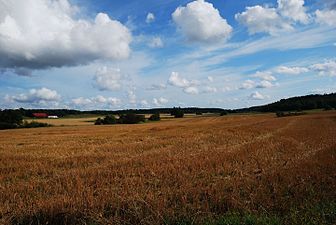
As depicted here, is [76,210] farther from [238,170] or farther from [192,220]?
[238,170]

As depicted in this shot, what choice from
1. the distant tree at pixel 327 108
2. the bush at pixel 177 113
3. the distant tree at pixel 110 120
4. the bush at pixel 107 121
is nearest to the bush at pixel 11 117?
the bush at pixel 107 121

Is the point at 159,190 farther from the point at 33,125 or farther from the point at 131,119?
the point at 131,119

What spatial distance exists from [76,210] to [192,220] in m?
2.69

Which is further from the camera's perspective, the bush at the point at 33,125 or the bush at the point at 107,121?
the bush at the point at 107,121

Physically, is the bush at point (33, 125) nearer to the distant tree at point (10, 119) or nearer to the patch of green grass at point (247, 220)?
the distant tree at point (10, 119)

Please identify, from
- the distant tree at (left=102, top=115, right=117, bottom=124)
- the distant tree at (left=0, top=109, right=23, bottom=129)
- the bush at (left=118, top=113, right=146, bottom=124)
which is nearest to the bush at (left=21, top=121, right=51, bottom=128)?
the distant tree at (left=0, top=109, right=23, bottom=129)

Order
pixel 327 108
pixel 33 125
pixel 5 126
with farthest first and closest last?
1. pixel 327 108
2. pixel 33 125
3. pixel 5 126

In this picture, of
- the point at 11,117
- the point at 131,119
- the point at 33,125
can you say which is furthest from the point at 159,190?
the point at 131,119

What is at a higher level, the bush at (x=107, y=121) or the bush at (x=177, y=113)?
the bush at (x=177, y=113)

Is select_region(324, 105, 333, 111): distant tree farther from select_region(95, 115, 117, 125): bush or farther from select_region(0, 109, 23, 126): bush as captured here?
select_region(0, 109, 23, 126): bush

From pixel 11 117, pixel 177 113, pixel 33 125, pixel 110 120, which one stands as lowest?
pixel 33 125

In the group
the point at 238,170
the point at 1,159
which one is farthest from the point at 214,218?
the point at 1,159

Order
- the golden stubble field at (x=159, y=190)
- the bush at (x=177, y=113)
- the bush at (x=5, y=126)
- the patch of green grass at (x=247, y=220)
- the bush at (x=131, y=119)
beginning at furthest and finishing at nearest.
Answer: the bush at (x=177, y=113), the bush at (x=131, y=119), the bush at (x=5, y=126), the golden stubble field at (x=159, y=190), the patch of green grass at (x=247, y=220)

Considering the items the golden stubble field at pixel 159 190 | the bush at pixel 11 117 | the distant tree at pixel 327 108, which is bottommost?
the golden stubble field at pixel 159 190
